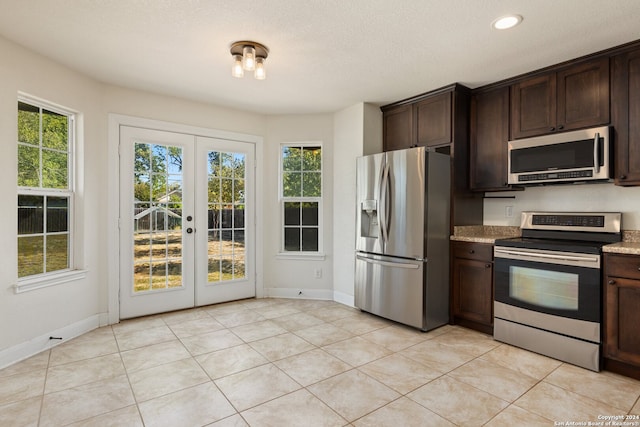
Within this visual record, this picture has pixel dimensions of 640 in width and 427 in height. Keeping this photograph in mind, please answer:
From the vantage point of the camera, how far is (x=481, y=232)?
12.2 ft

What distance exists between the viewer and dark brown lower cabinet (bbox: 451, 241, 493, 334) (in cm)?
319

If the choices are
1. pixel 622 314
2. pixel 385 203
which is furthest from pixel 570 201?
pixel 385 203

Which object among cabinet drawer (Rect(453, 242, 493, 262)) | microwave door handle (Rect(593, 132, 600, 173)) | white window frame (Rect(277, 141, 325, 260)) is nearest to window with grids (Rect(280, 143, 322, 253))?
white window frame (Rect(277, 141, 325, 260))

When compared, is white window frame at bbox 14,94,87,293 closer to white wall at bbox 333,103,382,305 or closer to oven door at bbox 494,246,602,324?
white wall at bbox 333,103,382,305

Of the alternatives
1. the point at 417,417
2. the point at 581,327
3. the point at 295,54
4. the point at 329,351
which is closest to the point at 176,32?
the point at 295,54

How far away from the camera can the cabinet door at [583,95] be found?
271cm

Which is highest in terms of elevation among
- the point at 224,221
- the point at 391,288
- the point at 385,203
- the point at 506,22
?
the point at 506,22

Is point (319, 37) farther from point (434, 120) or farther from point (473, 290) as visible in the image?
point (473, 290)

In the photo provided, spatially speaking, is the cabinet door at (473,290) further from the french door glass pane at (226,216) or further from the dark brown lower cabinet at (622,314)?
the french door glass pane at (226,216)

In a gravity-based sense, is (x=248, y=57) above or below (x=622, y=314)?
above

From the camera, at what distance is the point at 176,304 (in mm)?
3938

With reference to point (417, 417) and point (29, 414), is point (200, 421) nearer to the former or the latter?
point (29, 414)

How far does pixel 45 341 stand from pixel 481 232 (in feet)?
14.3

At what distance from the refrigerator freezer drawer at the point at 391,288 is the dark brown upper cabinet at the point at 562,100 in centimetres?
167
